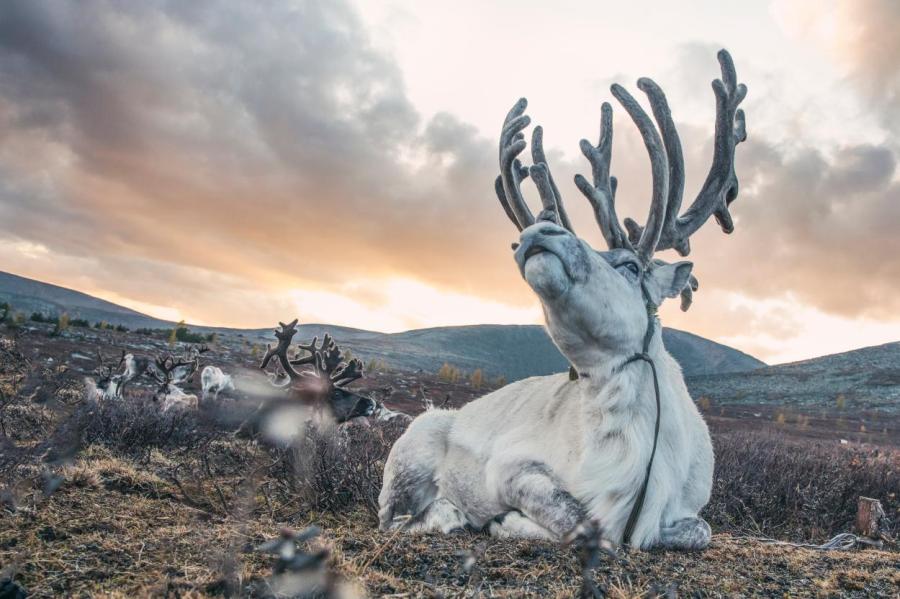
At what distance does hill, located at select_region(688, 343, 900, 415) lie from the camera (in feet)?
159

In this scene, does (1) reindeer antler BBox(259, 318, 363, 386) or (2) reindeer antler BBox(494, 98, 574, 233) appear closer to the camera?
(2) reindeer antler BBox(494, 98, 574, 233)

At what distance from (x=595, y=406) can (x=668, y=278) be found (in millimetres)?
1048

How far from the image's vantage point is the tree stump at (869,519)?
6840 millimetres

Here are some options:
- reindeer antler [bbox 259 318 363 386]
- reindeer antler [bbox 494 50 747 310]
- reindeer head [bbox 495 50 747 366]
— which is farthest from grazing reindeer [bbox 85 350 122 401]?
reindeer head [bbox 495 50 747 366]

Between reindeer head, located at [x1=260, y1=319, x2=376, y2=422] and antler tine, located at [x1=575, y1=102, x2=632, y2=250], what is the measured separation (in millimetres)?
8992

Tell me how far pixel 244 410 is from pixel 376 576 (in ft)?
37.8

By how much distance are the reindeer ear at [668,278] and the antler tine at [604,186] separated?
0.86 feet

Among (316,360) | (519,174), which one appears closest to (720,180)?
(519,174)

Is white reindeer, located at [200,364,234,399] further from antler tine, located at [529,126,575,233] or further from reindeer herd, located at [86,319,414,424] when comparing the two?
antler tine, located at [529,126,575,233]

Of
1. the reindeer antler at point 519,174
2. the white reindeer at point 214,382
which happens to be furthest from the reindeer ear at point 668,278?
the white reindeer at point 214,382

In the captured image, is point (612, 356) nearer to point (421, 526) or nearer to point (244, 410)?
point (421, 526)

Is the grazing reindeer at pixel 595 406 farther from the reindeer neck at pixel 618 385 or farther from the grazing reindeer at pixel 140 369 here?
the grazing reindeer at pixel 140 369

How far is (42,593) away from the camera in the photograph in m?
2.14

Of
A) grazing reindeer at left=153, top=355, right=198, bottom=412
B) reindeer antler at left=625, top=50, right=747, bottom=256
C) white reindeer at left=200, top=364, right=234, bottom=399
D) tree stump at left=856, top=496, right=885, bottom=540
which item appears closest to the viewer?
reindeer antler at left=625, top=50, right=747, bottom=256
